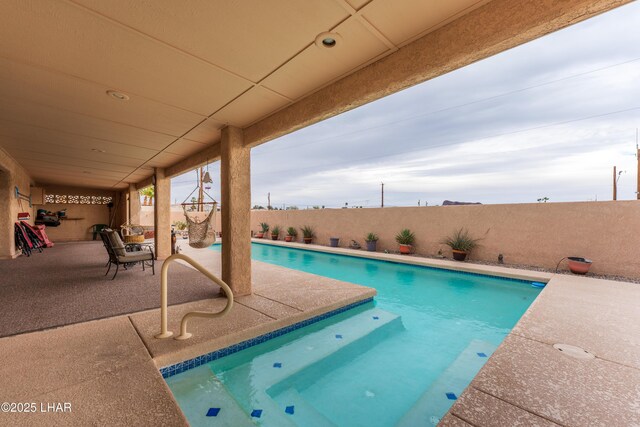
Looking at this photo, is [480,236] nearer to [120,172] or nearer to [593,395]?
[593,395]

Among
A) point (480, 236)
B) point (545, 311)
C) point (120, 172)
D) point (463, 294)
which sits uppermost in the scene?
point (120, 172)

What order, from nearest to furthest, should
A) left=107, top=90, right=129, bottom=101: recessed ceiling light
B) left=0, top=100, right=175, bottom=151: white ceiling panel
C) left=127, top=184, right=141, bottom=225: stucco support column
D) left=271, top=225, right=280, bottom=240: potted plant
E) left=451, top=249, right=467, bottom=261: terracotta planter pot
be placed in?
left=107, top=90, right=129, bottom=101: recessed ceiling light
left=0, top=100, right=175, bottom=151: white ceiling panel
left=451, top=249, right=467, bottom=261: terracotta planter pot
left=127, top=184, right=141, bottom=225: stucco support column
left=271, top=225, right=280, bottom=240: potted plant

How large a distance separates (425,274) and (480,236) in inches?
85.6

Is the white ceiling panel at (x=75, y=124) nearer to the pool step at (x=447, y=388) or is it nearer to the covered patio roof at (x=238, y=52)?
the covered patio roof at (x=238, y=52)

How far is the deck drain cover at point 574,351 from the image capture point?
2.21 m

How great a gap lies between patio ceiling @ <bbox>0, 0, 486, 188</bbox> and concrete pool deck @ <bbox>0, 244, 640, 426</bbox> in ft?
7.68

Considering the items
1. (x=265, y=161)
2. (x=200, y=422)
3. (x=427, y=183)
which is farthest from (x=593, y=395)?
(x=265, y=161)

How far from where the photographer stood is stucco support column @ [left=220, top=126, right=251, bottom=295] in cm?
366

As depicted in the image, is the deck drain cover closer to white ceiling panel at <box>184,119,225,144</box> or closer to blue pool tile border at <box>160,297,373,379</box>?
blue pool tile border at <box>160,297,373,379</box>

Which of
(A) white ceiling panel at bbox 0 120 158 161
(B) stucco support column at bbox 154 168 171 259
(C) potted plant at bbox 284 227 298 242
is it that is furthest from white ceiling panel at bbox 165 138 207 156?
(C) potted plant at bbox 284 227 298 242

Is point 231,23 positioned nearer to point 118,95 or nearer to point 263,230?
point 118,95

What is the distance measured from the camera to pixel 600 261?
218 inches

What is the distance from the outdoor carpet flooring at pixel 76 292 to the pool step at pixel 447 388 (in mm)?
2927

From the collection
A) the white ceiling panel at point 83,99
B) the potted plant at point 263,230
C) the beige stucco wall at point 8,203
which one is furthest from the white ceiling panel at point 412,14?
the potted plant at point 263,230
